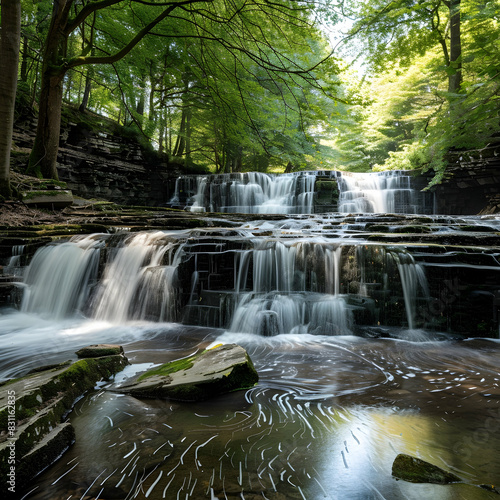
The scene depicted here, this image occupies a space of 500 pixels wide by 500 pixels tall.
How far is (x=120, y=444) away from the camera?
2.05m

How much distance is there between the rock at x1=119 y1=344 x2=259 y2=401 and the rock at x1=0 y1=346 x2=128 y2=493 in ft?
1.60

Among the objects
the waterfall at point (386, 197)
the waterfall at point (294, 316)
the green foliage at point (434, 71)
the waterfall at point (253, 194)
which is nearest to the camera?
the waterfall at point (294, 316)

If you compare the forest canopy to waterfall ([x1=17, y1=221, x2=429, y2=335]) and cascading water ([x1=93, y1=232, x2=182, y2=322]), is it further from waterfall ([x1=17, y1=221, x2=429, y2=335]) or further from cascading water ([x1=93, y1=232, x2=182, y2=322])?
cascading water ([x1=93, y1=232, x2=182, y2=322])

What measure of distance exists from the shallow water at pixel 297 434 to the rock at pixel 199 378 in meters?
0.09

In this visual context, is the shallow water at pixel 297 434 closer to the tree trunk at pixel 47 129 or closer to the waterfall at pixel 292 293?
the waterfall at pixel 292 293

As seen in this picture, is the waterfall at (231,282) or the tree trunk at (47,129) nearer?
the waterfall at (231,282)

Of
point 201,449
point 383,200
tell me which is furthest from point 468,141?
point 201,449

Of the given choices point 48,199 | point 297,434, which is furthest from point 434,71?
point 297,434

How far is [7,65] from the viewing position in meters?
7.38

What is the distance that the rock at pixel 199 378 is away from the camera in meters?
2.66

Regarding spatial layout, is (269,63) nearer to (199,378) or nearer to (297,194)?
(199,378)

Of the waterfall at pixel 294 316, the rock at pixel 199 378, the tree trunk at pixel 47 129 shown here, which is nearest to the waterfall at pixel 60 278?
the waterfall at pixel 294 316

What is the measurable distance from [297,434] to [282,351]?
2.12 metres

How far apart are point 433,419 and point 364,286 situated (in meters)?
3.25
